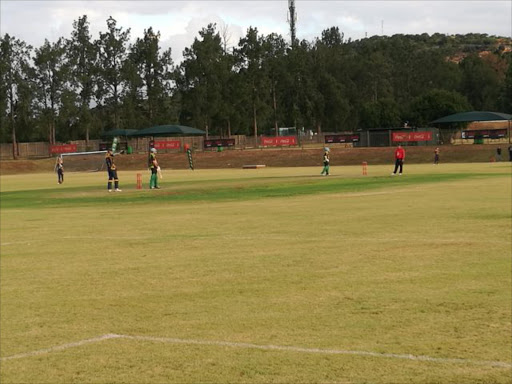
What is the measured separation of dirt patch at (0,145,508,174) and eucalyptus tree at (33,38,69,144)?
56.5ft

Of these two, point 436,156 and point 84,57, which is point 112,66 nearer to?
point 84,57

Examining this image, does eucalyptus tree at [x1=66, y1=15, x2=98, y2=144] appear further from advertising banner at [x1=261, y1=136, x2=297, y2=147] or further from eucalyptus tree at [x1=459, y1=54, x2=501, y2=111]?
eucalyptus tree at [x1=459, y1=54, x2=501, y2=111]

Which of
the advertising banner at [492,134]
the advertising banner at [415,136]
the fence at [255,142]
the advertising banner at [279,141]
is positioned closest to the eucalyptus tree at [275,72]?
the fence at [255,142]

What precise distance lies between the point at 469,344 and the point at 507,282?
306 cm

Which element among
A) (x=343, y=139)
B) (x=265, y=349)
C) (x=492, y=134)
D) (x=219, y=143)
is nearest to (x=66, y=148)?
(x=219, y=143)

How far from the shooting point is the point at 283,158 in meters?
74.2

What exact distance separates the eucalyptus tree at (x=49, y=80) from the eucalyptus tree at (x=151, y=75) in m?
10.3

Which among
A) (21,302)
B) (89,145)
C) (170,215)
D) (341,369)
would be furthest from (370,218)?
(89,145)

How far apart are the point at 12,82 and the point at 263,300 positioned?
99.3m

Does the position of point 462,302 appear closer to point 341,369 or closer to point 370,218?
point 341,369

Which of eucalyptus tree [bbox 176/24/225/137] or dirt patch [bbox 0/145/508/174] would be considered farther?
eucalyptus tree [bbox 176/24/225/137]

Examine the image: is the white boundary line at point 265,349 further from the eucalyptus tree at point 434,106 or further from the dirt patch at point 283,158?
the eucalyptus tree at point 434,106

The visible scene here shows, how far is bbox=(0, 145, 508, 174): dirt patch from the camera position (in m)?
66.7

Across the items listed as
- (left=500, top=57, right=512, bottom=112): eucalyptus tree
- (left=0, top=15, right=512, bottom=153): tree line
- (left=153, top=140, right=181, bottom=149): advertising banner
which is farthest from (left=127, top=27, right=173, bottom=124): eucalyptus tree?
(left=500, top=57, right=512, bottom=112): eucalyptus tree
